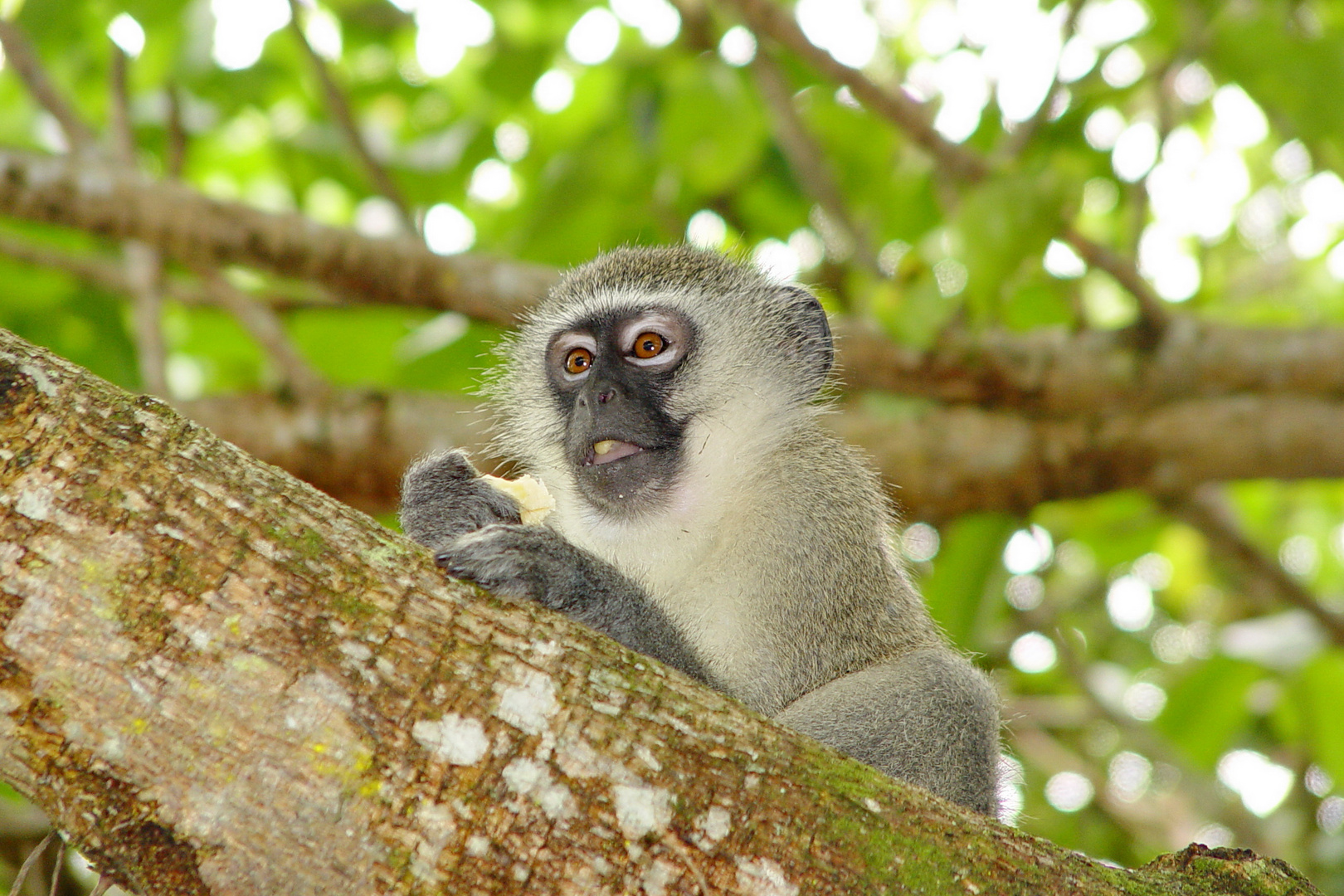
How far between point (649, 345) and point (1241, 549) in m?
4.07

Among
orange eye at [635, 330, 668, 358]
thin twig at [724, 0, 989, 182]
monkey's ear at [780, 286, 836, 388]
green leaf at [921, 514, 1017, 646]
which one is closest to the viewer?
orange eye at [635, 330, 668, 358]

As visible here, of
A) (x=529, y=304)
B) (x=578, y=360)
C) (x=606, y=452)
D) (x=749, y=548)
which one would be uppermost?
(x=529, y=304)

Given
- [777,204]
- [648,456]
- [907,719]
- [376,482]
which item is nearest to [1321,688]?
[907,719]

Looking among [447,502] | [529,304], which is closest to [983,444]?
[529,304]

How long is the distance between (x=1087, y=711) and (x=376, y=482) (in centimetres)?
454

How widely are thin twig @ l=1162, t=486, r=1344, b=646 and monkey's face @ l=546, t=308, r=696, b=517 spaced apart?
3331 mm

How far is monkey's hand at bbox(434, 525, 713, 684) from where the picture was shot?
2691 millimetres

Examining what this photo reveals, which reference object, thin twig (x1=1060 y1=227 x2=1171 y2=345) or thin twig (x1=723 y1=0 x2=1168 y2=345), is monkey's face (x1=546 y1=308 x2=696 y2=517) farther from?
thin twig (x1=1060 y1=227 x2=1171 y2=345)

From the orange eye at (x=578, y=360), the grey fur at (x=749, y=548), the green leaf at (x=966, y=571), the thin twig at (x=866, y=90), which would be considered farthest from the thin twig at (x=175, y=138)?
the green leaf at (x=966, y=571)

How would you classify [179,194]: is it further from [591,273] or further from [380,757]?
[380,757]

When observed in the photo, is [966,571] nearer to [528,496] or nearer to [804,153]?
[804,153]

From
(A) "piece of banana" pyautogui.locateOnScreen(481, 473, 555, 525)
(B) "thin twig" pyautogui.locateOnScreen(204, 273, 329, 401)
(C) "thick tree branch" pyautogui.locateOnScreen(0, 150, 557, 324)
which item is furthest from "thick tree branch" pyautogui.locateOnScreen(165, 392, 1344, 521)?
(A) "piece of banana" pyautogui.locateOnScreen(481, 473, 555, 525)

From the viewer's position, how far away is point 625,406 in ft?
13.2

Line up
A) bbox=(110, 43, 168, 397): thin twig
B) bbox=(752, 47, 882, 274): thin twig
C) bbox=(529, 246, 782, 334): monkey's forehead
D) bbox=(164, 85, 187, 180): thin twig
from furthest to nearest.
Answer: bbox=(164, 85, 187, 180): thin twig < bbox=(752, 47, 882, 274): thin twig < bbox=(110, 43, 168, 397): thin twig < bbox=(529, 246, 782, 334): monkey's forehead
